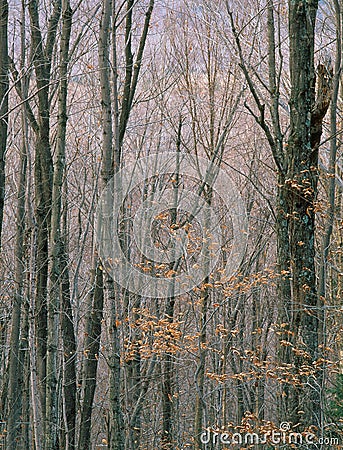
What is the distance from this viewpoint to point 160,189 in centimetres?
1057

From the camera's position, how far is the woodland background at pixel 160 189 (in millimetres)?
5531

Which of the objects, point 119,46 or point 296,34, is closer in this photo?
point 296,34

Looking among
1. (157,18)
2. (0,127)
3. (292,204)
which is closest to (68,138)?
(157,18)

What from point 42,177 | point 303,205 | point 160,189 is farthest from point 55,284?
point 160,189

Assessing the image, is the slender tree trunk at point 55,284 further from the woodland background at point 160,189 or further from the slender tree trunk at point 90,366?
the slender tree trunk at point 90,366

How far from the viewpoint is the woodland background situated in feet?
18.1

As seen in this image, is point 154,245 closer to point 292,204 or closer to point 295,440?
point 292,204

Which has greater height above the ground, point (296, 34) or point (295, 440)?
point (296, 34)

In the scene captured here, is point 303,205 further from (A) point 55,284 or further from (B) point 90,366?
(B) point 90,366

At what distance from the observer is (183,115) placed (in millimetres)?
9664

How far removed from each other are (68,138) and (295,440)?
294 inches

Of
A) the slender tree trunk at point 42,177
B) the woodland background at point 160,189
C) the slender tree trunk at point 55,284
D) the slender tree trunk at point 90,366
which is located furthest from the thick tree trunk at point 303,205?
the slender tree trunk at point 90,366

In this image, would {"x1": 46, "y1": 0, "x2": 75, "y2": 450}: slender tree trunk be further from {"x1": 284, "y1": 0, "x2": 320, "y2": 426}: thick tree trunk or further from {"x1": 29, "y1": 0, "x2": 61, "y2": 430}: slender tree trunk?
{"x1": 284, "y1": 0, "x2": 320, "y2": 426}: thick tree trunk

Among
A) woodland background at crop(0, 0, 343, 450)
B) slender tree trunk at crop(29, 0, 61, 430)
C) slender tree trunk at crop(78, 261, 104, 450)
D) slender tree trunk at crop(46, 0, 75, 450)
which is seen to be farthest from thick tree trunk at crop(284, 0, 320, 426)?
slender tree trunk at crop(78, 261, 104, 450)
